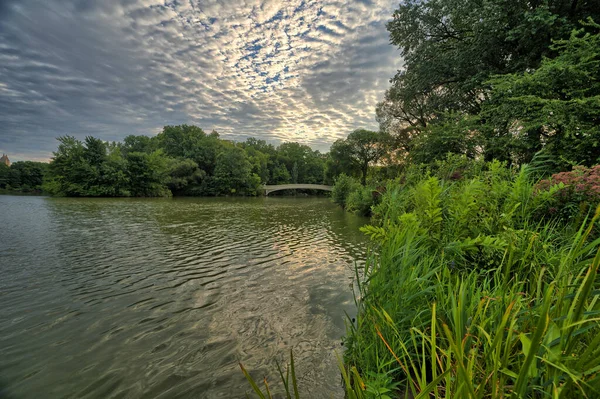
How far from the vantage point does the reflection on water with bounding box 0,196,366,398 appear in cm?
278

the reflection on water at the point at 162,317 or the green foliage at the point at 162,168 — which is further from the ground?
the green foliage at the point at 162,168

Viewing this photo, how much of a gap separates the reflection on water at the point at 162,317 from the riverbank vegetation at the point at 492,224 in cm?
94

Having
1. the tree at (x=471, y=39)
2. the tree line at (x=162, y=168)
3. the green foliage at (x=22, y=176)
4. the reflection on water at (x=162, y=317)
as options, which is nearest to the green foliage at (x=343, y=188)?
the tree at (x=471, y=39)

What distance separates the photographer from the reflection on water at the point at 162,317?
278 cm

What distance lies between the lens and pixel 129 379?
9.12 feet

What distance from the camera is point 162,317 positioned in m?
4.06

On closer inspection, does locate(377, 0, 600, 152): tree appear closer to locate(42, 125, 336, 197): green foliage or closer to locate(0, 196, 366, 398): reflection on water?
locate(0, 196, 366, 398): reflection on water

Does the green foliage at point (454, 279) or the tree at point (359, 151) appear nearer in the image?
the green foliage at point (454, 279)

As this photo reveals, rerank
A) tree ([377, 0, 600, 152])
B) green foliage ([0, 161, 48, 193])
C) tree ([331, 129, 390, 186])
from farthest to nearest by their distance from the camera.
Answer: green foliage ([0, 161, 48, 193])
tree ([331, 129, 390, 186])
tree ([377, 0, 600, 152])

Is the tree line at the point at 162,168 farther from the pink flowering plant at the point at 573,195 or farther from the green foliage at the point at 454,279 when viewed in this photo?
the green foliage at the point at 454,279

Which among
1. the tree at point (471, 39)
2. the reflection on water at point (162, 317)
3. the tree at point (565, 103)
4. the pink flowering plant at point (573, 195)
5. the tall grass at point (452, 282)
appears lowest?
the reflection on water at point (162, 317)

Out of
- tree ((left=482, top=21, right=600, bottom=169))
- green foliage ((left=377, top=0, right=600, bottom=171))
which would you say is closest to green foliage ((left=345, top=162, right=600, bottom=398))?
tree ((left=482, top=21, right=600, bottom=169))

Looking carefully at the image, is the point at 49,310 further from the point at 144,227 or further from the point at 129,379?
the point at 144,227

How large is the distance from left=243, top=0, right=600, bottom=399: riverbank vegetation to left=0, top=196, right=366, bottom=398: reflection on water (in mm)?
935
